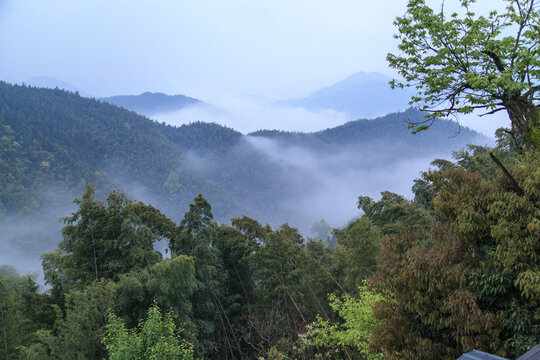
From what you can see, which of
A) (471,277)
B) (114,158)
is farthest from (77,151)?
(471,277)

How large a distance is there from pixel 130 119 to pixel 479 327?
17559 centimetres

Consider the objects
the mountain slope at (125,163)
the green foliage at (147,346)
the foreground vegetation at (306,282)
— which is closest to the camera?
the foreground vegetation at (306,282)

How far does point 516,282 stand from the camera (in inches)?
188

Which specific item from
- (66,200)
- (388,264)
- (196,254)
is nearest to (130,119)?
(66,200)

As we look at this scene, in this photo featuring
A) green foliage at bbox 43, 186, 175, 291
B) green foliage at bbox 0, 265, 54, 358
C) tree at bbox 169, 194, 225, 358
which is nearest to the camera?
green foliage at bbox 0, 265, 54, 358

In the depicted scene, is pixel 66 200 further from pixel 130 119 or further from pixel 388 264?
pixel 388 264

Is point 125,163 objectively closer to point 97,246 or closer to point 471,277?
point 97,246

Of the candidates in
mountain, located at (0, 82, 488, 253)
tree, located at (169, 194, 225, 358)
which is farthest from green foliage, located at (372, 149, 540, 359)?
mountain, located at (0, 82, 488, 253)

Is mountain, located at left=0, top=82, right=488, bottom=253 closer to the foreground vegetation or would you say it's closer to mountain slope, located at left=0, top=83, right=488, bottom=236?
mountain slope, located at left=0, top=83, right=488, bottom=236

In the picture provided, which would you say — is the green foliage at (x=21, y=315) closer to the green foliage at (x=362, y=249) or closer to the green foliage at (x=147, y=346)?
the green foliage at (x=147, y=346)

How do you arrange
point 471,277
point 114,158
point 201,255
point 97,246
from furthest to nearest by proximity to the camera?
point 114,158
point 201,255
point 97,246
point 471,277

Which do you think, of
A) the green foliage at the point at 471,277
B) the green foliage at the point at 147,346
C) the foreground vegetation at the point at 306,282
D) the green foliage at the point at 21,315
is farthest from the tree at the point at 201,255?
the green foliage at the point at 471,277

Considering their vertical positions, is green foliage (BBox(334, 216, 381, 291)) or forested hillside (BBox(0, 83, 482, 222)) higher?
forested hillside (BBox(0, 83, 482, 222))

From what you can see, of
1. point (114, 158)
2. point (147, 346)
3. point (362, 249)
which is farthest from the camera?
point (114, 158)
